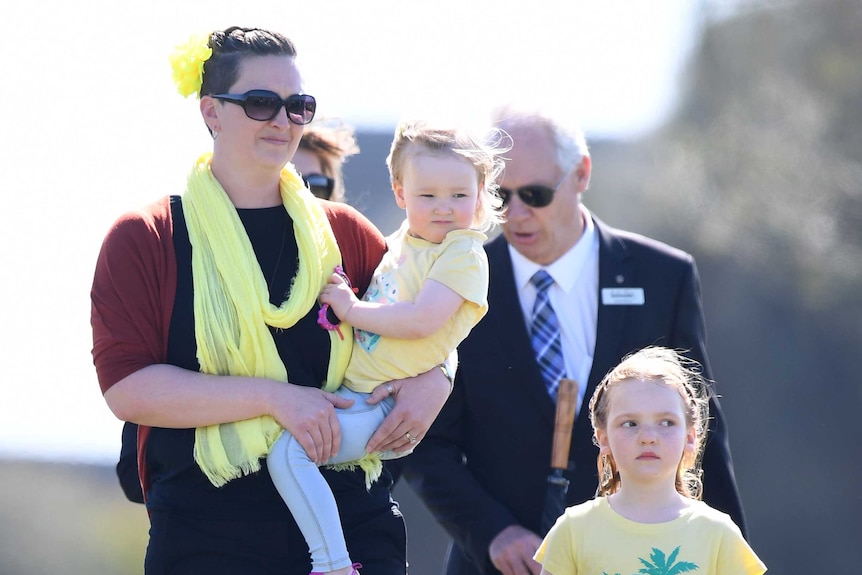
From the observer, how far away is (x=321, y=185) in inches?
163

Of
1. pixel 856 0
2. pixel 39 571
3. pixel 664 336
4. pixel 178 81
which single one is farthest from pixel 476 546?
pixel 856 0

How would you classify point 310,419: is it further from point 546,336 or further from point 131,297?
point 546,336

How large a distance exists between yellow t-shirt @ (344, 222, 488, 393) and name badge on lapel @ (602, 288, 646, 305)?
3.46ft

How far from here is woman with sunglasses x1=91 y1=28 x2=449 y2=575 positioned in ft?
8.63

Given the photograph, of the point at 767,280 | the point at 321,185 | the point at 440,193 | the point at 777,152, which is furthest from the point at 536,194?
the point at 767,280

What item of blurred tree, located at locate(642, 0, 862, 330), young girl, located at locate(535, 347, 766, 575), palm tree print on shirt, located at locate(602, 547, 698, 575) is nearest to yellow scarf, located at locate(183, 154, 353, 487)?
young girl, located at locate(535, 347, 766, 575)

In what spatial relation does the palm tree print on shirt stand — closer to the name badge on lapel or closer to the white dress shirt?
the white dress shirt

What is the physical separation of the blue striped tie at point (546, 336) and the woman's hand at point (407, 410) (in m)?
0.97

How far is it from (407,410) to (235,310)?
461 mm

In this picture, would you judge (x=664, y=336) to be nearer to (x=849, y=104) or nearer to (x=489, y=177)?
(x=489, y=177)

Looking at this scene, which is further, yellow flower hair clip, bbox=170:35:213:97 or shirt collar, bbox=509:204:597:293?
shirt collar, bbox=509:204:597:293

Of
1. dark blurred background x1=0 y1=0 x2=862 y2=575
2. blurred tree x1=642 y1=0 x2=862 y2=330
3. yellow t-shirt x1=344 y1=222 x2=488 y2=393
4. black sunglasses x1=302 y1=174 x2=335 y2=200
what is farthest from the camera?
blurred tree x1=642 y1=0 x2=862 y2=330

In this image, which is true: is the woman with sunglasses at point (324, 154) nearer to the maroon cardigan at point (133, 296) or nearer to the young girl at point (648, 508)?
the maroon cardigan at point (133, 296)

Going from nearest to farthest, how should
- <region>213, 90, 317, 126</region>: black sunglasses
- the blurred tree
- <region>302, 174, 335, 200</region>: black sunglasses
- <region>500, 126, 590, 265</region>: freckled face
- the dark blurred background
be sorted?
<region>213, 90, 317, 126</region>: black sunglasses, <region>500, 126, 590, 265</region>: freckled face, <region>302, 174, 335, 200</region>: black sunglasses, the dark blurred background, the blurred tree
